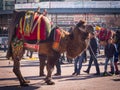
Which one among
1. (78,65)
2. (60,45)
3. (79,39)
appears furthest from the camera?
(78,65)

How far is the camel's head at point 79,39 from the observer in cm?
988

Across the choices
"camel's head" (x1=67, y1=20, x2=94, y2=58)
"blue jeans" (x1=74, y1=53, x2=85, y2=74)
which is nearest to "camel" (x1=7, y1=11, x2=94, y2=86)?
"camel's head" (x1=67, y1=20, x2=94, y2=58)

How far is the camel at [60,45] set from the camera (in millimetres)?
9938

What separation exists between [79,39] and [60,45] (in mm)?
807

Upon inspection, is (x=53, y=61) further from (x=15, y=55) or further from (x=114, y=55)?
(x=114, y=55)

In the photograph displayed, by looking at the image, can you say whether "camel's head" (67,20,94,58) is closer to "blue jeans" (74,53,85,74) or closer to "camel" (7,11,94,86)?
"camel" (7,11,94,86)

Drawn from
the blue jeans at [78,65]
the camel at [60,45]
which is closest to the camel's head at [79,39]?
the camel at [60,45]

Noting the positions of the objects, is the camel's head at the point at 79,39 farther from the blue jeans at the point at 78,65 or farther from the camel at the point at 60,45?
the blue jeans at the point at 78,65

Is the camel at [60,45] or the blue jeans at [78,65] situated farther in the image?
the blue jeans at [78,65]

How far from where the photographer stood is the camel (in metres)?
9.94

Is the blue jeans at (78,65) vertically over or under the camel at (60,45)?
under

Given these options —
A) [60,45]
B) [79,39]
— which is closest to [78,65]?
[60,45]

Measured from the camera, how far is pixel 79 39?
991cm

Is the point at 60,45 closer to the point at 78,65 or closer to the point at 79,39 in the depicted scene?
the point at 79,39
